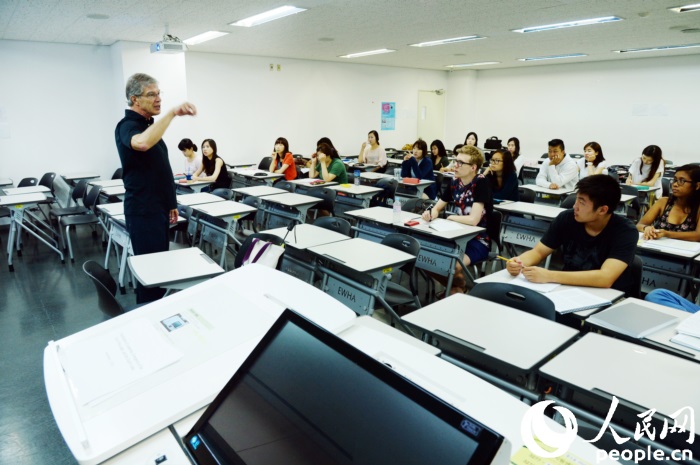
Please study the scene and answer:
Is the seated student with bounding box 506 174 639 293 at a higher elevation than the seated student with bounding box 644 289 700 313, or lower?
higher

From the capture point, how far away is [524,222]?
4656 mm

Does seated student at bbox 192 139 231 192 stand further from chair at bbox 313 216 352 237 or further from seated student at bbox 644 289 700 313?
seated student at bbox 644 289 700 313

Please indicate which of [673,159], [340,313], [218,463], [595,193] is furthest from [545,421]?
[673,159]

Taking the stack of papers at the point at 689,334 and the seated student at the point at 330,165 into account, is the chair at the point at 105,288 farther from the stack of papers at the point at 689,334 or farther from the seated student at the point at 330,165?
the seated student at the point at 330,165

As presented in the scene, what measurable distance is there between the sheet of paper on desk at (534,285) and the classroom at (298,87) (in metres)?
0.96

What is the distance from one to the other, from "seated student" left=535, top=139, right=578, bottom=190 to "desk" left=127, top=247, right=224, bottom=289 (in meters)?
5.35

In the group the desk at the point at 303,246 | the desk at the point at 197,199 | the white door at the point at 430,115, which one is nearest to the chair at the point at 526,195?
the desk at the point at 303,246

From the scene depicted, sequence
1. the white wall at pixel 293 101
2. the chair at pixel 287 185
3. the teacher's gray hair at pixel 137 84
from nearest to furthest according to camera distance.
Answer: the teacher's gray hair at pixel 137 84 < the chair at pixel 287 185 < the white wall at pixel 293 101

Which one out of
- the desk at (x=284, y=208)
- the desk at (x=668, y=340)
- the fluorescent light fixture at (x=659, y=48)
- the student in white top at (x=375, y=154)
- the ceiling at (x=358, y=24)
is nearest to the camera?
the desk at (x=668, y=340)

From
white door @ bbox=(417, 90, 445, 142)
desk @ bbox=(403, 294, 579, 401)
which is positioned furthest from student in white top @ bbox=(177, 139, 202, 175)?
white door @ bbox=(417, 90, 445, 142)

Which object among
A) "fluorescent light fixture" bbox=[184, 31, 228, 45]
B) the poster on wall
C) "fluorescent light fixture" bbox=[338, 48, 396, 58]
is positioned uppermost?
"fluorescent light fixture" bbox=[338, 48, 396, 58]

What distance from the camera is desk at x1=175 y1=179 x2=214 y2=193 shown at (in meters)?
6.16

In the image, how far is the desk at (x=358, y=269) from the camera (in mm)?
2705

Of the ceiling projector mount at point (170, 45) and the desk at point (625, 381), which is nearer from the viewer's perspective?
the desk at point (625, 381)
